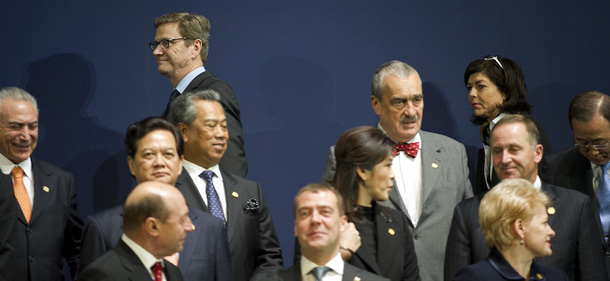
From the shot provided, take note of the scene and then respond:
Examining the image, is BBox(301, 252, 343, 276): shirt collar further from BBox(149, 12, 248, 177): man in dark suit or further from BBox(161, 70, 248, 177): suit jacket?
BBox(149, 12, 248, 177): man in dark suit

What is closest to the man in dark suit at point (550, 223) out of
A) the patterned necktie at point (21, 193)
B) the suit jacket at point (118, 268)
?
the suit jacket at point (118, 268)

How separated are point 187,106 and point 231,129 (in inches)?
19.7

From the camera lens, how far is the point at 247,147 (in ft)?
18.6

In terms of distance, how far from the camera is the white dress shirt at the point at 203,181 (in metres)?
4.30

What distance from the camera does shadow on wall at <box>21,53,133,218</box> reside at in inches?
219

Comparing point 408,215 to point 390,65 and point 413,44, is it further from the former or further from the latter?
point 413,44

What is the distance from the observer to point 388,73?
15.4ft

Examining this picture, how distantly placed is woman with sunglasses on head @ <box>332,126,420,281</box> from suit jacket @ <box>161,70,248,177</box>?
1052mm

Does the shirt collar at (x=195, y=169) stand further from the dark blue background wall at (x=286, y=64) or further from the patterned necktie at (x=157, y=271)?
the dark blue background wall at (x=286, y=64)

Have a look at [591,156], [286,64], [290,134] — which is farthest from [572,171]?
[286,64]

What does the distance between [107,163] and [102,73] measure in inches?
21.2

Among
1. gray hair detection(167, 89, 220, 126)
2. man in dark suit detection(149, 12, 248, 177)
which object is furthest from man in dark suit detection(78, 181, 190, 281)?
man in dark suit detection(149, 12, 248, 177)

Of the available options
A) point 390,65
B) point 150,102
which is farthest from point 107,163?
point 390,65

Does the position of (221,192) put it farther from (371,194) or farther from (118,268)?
(118,268)
